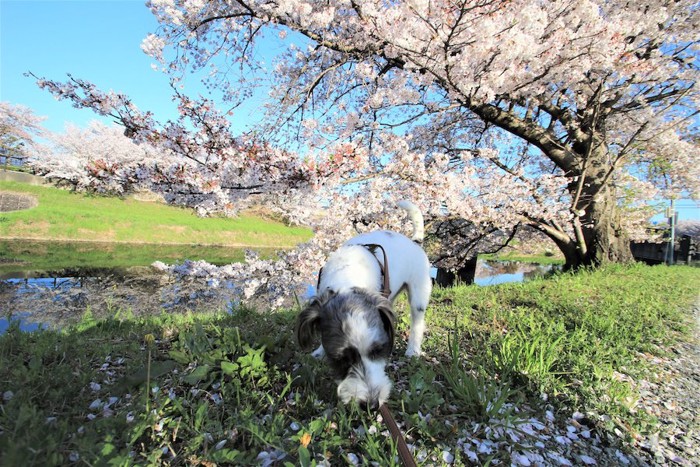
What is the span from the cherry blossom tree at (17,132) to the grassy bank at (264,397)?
4230 centimetres

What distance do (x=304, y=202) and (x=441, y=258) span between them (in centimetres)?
701

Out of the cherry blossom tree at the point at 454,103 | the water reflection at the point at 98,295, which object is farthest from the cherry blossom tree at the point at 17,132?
the cherry blossom tree at the point at 454,103

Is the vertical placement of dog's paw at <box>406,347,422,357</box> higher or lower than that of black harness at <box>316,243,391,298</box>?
lower

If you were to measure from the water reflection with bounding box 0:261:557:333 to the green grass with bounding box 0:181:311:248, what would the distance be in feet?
27.1

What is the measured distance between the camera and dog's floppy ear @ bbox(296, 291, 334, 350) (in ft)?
8.03

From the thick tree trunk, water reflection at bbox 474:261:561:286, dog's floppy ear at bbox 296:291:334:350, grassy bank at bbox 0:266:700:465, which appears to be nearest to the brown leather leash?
grassy bank at bbox 0:266:700:465

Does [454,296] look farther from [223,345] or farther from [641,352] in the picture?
[223,345]

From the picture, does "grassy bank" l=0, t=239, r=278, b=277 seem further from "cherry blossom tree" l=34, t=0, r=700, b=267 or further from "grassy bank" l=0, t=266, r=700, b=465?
"grassy bank" l=0, t=266, r=700, b=465

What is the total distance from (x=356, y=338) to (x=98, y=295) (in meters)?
12.6

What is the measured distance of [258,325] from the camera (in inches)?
142

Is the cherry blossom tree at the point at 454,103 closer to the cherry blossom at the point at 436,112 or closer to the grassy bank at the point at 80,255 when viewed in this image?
the cherry blossom at the point at 436,112

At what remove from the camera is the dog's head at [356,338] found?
217 centimetres

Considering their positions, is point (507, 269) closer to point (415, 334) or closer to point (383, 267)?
point (415, 334)

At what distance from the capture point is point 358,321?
7.48 ft
